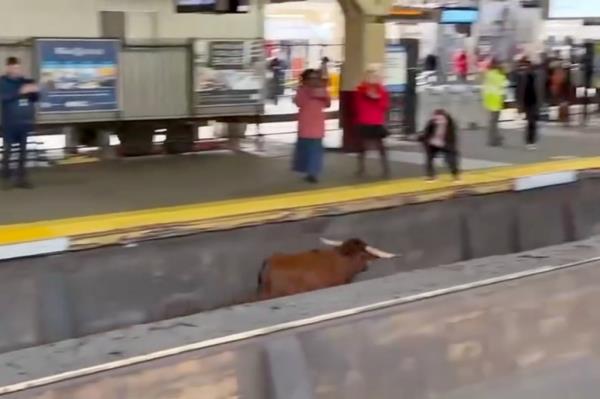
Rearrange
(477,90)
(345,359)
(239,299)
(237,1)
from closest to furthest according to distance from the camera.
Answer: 1. (345,359)
2. (239,299)
3. (237,1)
4. (477,90)

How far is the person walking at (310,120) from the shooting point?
47.7 ft

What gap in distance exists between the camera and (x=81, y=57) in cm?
1792

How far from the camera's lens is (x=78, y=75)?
1788cm

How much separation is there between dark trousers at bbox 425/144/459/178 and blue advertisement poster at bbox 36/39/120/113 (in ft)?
25.9

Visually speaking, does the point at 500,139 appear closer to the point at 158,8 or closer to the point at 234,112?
the point at 234,112

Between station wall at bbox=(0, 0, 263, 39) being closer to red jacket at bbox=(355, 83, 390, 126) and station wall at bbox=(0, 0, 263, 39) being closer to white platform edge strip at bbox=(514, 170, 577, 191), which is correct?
red jacket at bbox=(355, 83, 390, 126)

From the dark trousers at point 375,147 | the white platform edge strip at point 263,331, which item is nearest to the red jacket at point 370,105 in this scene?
the dark trousers at point 375,147

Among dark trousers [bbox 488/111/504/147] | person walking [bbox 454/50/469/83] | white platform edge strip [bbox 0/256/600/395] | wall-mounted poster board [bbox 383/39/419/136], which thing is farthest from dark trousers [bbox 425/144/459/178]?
person walking [bbox 454/50/469/83]

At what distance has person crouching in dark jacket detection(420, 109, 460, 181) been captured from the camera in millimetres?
11859

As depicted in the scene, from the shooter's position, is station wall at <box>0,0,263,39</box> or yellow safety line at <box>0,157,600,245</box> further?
station wall at <box>0,0,263,39</box>

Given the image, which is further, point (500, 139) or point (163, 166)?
point (500, 139)

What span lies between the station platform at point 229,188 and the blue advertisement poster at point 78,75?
3.68ft

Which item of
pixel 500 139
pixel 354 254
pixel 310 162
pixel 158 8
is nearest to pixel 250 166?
pixel 310 162

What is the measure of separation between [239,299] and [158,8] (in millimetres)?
12589
